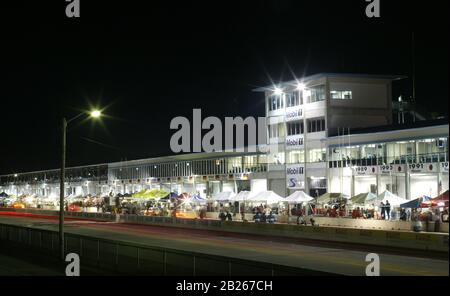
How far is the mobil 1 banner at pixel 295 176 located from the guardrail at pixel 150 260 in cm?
4268

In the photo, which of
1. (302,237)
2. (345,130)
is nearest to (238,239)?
(302,237)

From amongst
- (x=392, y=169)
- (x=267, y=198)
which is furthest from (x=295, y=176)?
(x=267, y=198)

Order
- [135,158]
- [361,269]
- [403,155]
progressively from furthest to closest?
[135,158]
[403,155]
[361,269]

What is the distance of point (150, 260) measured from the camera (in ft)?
63.2

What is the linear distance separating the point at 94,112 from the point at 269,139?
49.9 metres

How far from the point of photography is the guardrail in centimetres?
1420

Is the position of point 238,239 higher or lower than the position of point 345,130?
lower

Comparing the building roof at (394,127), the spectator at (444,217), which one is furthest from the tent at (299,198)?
the spectator at (444,217)

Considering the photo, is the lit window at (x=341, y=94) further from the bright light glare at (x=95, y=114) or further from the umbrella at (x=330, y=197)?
the bright light glare at (x=95, y=114)

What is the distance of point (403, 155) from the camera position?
57312 mm

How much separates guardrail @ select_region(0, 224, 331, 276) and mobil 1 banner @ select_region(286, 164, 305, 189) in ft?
140

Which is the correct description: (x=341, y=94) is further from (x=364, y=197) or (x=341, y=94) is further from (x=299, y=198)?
(x=364, y=197)

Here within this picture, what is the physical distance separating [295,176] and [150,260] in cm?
5202
